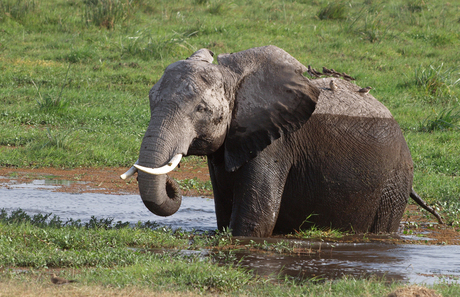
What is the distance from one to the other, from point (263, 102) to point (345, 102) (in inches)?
40.8

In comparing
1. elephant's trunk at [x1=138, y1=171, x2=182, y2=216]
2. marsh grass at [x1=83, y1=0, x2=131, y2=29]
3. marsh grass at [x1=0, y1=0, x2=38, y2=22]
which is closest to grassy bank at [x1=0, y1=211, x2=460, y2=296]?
elephant's trunk at [x1=138, y1=171, x2=182, y2=216]

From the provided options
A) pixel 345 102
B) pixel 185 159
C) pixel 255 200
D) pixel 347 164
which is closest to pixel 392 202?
pixel 347 164

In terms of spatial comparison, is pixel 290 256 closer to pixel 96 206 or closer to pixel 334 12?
pixel 96 206

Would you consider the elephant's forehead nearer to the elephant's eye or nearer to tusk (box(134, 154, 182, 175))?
the elephant's eye

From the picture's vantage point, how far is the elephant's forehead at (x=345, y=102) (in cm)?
644

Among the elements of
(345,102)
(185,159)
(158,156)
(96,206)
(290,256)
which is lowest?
(185,159)

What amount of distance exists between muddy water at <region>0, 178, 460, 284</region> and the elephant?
44cm

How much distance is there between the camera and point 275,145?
6145mm

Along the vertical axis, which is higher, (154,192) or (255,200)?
(154,192)

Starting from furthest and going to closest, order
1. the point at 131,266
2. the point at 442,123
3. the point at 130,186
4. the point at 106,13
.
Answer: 1. the point at 106,13
2. the point at 442,123
3. the point at 130,186
4. the point at 131,266

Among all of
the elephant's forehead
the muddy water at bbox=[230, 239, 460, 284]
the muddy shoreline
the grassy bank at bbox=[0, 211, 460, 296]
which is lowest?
the muddy shoreline

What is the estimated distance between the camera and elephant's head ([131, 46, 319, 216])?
5359 millimetres

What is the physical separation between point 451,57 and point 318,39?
3.25m

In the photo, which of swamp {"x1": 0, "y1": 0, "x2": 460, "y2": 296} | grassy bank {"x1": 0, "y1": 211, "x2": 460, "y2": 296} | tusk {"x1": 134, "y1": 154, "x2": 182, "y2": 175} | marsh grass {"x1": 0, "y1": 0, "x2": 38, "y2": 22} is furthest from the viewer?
marsh grass {"x1": 0, "y1": 0, "x2": 38, "y2": 22}
